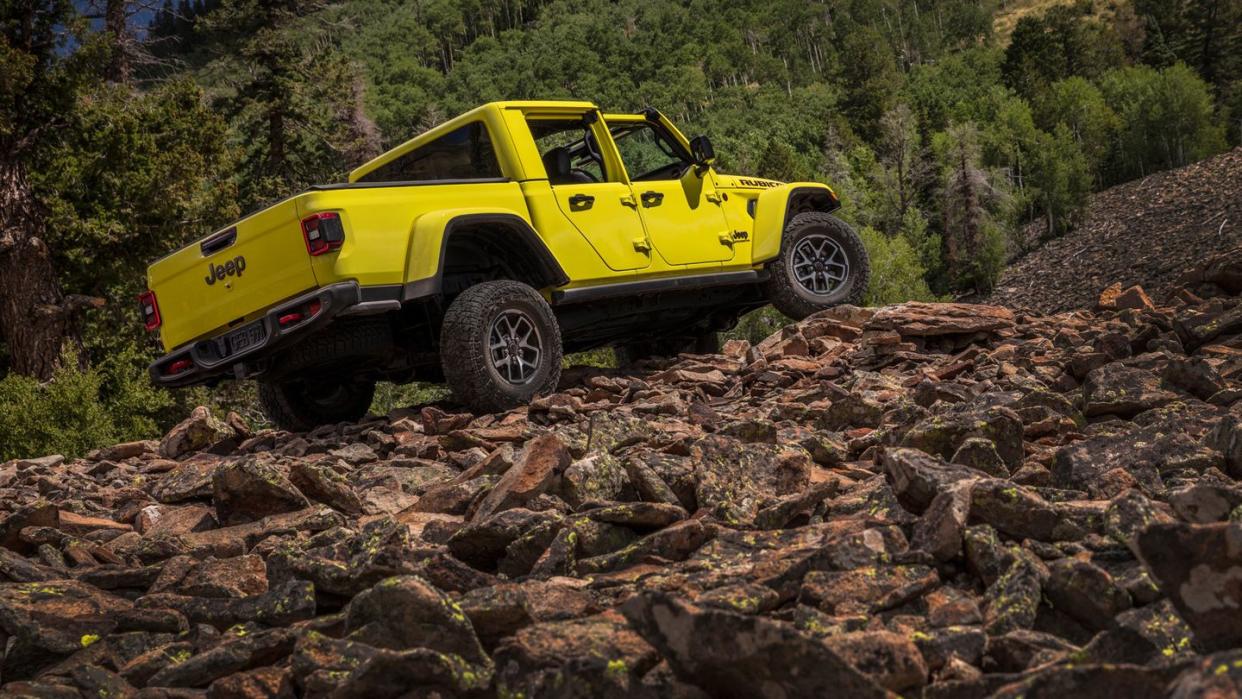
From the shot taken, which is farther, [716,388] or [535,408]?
[716,388]

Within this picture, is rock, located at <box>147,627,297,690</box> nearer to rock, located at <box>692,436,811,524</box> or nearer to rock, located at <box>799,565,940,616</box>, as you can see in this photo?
rock, located at <box>799,565,940,616</box>

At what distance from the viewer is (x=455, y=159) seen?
8.45 m

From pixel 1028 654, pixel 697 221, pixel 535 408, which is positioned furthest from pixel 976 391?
pixel 1028 654

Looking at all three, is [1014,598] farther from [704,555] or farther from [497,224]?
[497,224]

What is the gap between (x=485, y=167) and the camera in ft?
27.2

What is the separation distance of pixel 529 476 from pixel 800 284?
605 cm

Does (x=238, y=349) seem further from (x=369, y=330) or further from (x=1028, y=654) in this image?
(x=1028, y=654)

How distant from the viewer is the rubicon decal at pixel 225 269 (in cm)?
729

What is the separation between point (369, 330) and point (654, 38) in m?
164

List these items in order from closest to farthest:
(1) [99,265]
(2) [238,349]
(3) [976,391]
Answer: (3) [976,391], (2) [238,349], (1) [99,265]

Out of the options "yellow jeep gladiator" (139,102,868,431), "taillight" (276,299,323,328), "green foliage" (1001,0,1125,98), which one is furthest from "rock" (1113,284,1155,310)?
"green foliage" (1001,0,1125,98)

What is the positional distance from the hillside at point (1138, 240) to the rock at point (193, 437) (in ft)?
104

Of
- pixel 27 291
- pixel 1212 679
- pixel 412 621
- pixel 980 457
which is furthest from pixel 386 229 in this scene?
pixel 27 291

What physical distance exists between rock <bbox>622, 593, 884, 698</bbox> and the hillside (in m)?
35.2
